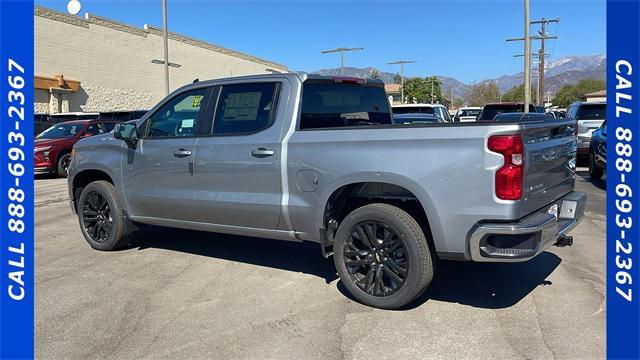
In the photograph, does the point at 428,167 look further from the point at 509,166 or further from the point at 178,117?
the point at 178,117

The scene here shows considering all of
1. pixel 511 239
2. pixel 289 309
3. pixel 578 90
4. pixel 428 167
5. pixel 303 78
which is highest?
pixel 578 90

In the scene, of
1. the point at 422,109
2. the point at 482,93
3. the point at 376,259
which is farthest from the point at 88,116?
the point at 482,93

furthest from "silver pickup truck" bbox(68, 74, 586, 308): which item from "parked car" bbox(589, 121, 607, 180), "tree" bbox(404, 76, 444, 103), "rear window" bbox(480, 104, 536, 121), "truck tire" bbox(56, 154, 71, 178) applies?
"tree" bbox(404, 76, 444, 103)

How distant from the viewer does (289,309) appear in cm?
452

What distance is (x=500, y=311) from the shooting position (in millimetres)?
4371

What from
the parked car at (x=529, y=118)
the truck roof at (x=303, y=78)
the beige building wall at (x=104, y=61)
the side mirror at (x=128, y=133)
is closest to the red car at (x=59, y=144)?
the side mirror at (x=128, y=133)

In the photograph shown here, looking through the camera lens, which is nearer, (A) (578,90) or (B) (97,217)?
(B) (97,217)

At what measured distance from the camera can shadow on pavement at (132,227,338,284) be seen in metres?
5.78

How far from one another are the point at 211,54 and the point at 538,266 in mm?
43973

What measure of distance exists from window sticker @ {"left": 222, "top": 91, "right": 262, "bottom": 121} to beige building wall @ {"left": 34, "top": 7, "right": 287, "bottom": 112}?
26.8 meters

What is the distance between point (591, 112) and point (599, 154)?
4762 millimetres

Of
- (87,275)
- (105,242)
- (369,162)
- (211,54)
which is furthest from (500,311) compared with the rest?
(211,54)

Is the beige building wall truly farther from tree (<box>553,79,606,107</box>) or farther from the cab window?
tree (<box>553,79,606,107</box>)

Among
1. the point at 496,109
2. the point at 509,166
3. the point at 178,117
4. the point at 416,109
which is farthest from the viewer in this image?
the point at 496,109
